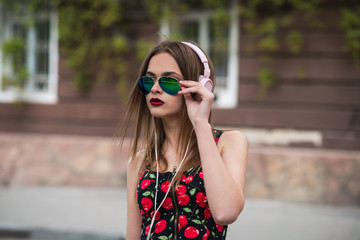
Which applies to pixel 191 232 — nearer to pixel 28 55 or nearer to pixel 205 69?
pixel 205 69

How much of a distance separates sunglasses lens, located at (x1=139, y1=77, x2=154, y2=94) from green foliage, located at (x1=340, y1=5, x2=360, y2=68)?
5.94m

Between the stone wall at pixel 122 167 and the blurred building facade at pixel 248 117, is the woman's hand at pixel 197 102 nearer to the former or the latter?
Answer: the stone wall at pixel 122 167

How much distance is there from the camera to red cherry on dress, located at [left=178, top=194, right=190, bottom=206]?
2.05 m

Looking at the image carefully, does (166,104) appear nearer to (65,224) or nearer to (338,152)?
(65,224)

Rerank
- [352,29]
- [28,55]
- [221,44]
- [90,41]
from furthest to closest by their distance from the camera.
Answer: [28,55] → [90,41] → [221,44] → [352,29]

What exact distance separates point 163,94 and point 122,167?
256 inches

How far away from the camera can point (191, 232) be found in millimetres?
2027

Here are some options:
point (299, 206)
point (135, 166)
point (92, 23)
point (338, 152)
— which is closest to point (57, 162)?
point (92, 23)

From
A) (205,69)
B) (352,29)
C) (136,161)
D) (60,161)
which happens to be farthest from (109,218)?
(205,69)

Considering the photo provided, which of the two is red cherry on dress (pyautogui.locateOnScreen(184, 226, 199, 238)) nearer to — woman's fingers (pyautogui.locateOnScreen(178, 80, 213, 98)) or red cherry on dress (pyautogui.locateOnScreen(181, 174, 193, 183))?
red cherry on dress (pyautogui.locateOnScreen(181, 174, 193, 183))

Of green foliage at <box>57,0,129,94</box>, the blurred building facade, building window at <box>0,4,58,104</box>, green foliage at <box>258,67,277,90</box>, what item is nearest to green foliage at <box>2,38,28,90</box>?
building window at <box>0,4,58,104</box>

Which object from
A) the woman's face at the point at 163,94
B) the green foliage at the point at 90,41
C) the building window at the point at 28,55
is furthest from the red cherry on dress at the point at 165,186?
the building window at the point at 28,55

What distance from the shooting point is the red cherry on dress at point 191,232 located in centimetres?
202

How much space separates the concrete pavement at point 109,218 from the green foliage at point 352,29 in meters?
2.42
